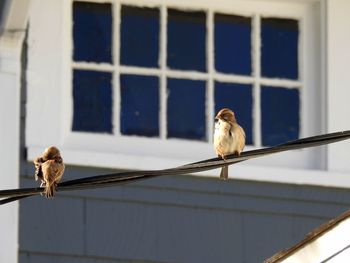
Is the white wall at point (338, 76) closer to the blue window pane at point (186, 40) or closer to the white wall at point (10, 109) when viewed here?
the blue window pane at point (186, 40)

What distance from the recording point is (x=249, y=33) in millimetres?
11898

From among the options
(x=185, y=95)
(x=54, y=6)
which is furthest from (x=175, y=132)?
(x=54, y=6)

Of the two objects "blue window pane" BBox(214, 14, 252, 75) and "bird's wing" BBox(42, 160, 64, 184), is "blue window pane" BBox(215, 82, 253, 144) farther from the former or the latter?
"bird's wing" BBox(42, 160, 64, 184)

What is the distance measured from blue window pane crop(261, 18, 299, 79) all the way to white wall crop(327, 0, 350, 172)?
0.26 m

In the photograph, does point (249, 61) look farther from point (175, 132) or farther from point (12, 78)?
point (12, 78)

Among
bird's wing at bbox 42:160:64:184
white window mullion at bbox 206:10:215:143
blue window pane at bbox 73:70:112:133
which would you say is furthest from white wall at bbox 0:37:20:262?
bird's wing at bbox 42:160:64:184

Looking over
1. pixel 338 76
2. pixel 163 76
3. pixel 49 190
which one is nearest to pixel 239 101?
pixel 163 76

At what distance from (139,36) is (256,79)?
820 mm

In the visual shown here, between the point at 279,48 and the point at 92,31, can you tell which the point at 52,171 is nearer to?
the point at 92,31

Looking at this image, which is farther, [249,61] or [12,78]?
[249,61]

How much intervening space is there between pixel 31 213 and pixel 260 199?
4.77 ft

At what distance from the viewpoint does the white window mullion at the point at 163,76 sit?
11.4 metres

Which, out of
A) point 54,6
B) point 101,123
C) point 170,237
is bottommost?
point 170,237

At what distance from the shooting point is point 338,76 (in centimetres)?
1177
